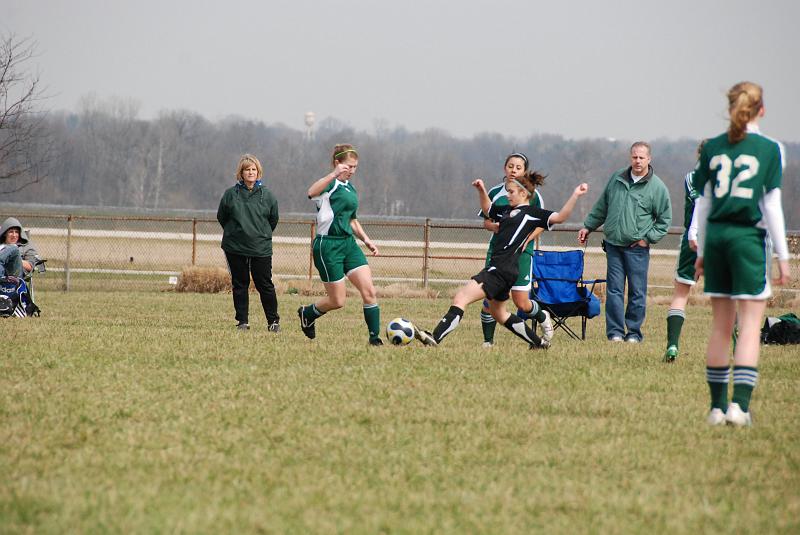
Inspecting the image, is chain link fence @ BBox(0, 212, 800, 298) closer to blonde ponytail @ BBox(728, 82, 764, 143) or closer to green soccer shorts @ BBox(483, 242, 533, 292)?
green soccer shorts @ BBox(483, 242, 533, 292)

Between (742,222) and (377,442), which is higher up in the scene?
(742,222)

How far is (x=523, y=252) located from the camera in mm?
10930

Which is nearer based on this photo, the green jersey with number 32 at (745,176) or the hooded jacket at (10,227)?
the green jersey with number 32 at (745,176)

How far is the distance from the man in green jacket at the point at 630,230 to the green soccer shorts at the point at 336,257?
10.6 ft

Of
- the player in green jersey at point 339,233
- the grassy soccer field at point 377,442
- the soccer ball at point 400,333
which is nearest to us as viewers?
the grassy soccer field at point 377,442

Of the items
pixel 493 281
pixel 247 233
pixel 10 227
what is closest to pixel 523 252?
pixel 493 281

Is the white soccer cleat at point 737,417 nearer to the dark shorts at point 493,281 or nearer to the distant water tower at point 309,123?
the dark shorts at point 493,281

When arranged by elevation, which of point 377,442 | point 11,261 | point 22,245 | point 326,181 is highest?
point 326,181

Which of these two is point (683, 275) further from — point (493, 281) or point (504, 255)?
point (493, 281)

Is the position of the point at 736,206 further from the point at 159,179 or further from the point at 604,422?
the point at 159,179

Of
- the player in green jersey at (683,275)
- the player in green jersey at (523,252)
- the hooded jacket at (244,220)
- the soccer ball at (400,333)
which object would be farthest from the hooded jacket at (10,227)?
the player in green jersey at (683,275)

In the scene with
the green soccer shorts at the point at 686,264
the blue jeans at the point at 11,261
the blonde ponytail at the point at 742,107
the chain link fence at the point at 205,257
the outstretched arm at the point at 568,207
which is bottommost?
the chain link fence at the point at 205,257

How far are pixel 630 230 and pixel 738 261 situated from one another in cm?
618

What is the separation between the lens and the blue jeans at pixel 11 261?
573 inches
